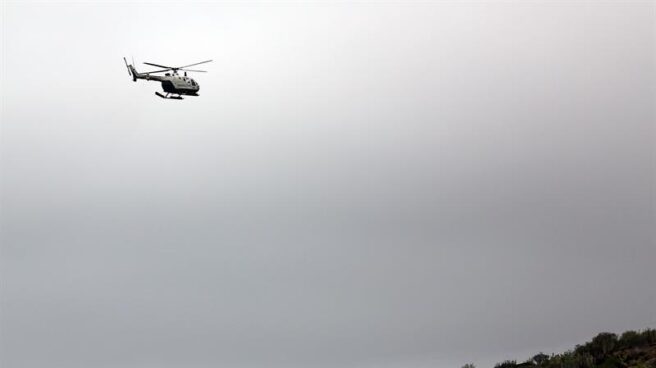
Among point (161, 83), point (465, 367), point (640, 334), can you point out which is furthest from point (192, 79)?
point (640, 334)

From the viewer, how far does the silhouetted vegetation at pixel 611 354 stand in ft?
114

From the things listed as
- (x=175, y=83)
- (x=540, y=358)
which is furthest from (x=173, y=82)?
(x=540, y=358)

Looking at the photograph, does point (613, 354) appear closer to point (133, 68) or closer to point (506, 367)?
point (506, 367)

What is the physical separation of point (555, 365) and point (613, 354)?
9.75ft

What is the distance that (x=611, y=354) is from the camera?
120ft

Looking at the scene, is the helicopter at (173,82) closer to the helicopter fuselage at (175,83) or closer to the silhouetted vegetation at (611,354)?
the helicopter fuselage at (175,83)

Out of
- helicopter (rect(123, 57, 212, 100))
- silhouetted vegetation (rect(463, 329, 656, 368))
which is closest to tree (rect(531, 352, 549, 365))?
silhouetted vegetation (rect(463, 329, 656, 368))

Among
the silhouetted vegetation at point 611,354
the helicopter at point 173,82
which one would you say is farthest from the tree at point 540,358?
the helicopter at point 173,82

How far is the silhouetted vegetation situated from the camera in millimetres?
34812

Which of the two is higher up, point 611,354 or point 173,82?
point 173,82

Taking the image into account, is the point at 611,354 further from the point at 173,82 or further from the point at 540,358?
the point at 173,82

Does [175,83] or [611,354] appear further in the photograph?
[175,83]

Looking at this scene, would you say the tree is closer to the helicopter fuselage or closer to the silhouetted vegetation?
the silhouetted vegetation

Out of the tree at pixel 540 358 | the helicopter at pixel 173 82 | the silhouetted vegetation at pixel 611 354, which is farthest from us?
the helicopter at pixel 173 82
